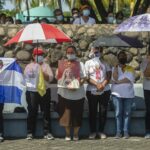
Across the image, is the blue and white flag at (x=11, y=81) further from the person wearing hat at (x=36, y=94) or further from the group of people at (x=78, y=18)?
the group of people at (x=78, y=18)

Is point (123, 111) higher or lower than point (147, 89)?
lower

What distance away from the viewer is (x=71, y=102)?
12047 millimetres

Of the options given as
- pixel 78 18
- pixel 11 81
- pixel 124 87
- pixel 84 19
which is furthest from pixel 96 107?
pixel 78 18

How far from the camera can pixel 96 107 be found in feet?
40.3

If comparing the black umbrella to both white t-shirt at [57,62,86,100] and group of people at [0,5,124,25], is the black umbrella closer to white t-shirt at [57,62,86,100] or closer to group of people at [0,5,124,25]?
white t-shirt at [57,62,86,100]

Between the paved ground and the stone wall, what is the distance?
15.6ft

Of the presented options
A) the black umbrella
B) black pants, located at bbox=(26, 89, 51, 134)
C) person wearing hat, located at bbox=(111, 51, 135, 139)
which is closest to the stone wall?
the black umbrella

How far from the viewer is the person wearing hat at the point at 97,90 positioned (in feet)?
40.0

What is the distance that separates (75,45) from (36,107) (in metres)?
5.05

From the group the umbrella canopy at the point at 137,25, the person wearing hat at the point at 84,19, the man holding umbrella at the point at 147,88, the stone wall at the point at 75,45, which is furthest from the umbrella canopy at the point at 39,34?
the person wearing hat at the point at 84,19

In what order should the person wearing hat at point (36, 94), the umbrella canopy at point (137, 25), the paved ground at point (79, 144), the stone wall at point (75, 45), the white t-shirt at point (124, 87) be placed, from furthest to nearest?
the stone wall at point (75, 45) → the white t-shirt at point (124, 87) → the person wearing hat at point (36, 94) → the umbrella canopy at point (137, 25) → the paved ground at point (79, 144)

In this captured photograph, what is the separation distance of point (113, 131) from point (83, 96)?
1244 mm

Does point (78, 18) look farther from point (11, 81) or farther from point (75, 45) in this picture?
point (11, 81)

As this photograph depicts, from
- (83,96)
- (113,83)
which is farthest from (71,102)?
(113,83)
